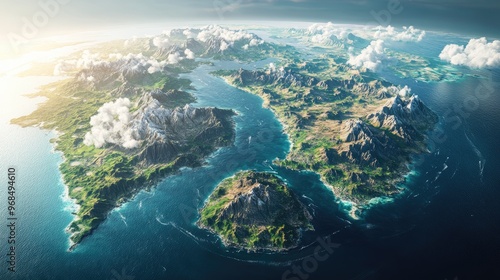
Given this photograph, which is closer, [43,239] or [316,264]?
[316,264]

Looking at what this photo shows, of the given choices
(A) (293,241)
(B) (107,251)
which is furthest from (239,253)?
(B) (107,251)

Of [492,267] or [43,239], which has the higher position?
[43,239]

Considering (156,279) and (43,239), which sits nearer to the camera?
(156,279)

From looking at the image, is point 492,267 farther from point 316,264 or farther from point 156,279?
point 156,279

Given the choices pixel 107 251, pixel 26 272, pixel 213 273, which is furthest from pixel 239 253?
pixel 26 272

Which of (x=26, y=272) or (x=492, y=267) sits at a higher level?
(x=26, y=272)

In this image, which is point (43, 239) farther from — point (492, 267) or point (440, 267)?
point (492, 267)

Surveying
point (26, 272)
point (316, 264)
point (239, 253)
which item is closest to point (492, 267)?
point (316, 264)

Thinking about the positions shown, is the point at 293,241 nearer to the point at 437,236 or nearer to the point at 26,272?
the point at 437,236
